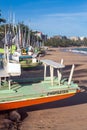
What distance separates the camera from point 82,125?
1070 centimetres

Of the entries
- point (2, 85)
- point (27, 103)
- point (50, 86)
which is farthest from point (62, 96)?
point (2, 85)

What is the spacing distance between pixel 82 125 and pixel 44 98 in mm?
1762

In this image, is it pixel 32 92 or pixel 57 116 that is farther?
pixel 57 116

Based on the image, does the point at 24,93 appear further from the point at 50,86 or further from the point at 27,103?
the point at 50,86

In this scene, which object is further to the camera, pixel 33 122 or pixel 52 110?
pixel 52 110

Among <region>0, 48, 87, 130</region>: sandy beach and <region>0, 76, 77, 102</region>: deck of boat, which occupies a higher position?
<region>0, 76, 77, 102</region>: deck of boat

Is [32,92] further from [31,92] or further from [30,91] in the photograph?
[30,91]

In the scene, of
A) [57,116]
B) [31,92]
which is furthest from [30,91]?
[57,116]

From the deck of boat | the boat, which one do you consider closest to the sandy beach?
the boat

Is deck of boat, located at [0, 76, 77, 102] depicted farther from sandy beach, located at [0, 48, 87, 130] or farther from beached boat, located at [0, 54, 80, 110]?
sandy beach, located at [0, 48, 87, 130]

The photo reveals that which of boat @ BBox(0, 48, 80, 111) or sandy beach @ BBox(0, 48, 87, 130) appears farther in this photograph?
boat @ BBox(0, 48, 80, 111)

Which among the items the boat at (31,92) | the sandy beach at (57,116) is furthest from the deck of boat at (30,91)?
the sandy beach at (57,116)

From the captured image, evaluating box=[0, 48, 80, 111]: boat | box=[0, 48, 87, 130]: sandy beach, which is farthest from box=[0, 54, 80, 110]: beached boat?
box=[0, 48, 87, 130]: sandy beach

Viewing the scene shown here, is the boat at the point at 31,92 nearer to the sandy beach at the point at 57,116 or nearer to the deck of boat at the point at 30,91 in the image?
the deck of boat at the point at 30,91
